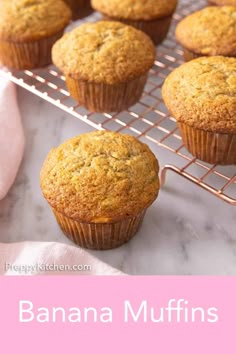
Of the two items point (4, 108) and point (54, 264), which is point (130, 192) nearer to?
point (54, 264)

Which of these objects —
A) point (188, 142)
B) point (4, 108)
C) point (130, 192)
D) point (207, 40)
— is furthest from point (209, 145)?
point (4, 108)

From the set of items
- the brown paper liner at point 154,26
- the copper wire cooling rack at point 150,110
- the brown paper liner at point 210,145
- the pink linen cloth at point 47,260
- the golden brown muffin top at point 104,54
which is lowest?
the pink linen cloth at point 47,260

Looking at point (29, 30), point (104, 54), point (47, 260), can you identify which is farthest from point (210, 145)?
point (29, 30)

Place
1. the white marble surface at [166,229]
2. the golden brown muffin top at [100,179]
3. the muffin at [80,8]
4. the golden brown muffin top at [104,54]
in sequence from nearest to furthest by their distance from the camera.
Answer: the golden brown muffin top at [100,179] → the white marble surface at [166,229] → the golden brown muffin top at [104,54] → the muffin at [80,8]

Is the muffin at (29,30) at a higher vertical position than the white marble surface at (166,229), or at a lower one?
higher

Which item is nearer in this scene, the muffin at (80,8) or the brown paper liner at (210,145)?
the brown paper liner at (210,145)

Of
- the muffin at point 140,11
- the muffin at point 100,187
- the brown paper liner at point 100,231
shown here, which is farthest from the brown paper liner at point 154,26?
the brown paper liner at point 100,231

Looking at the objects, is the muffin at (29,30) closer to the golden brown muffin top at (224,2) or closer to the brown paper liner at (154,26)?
the brown paper liner at (154,26)
